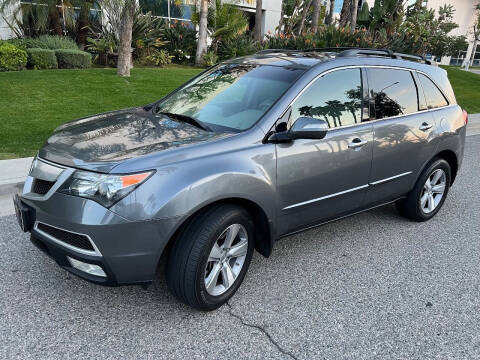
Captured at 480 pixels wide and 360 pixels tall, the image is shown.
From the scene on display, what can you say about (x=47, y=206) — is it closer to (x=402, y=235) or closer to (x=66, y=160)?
(x=66, y=160)

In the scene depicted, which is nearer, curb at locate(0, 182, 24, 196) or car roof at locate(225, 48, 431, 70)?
car roof at locate(225, 48, 431, 70)

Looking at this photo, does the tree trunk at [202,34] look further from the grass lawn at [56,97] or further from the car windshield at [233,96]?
the car windshield at [233,96]

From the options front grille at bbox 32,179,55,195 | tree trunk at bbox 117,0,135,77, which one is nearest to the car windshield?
front grille at bbox 32,179,55,195

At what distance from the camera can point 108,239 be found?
2.45 meters

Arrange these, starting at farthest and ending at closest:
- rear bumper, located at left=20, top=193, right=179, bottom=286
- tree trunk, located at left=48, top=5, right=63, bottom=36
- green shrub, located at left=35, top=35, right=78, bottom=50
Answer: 1. tree trunk, located at left=48, top=5, right=63, bottom=36
2. green shrub, located at left=35, top=35, right=78, bottom=50
3. rear bumper, located at left=20, top=193, right=179, bottom=286

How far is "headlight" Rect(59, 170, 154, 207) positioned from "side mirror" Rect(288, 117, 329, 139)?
1090 millimetres

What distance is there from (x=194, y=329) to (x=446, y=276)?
223 cm

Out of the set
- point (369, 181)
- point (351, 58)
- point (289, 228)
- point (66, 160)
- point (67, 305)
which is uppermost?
point (351, 58)

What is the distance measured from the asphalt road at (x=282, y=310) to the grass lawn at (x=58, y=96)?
3.58 meters

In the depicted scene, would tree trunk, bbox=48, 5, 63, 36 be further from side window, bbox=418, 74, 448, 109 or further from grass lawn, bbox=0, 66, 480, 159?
side window, bbox=418, 74, 448, 109

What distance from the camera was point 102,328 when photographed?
2740 mm

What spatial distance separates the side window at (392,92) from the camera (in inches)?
151

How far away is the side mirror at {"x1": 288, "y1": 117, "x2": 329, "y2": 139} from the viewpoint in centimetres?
303

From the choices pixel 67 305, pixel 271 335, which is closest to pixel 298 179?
pixel 271 335
